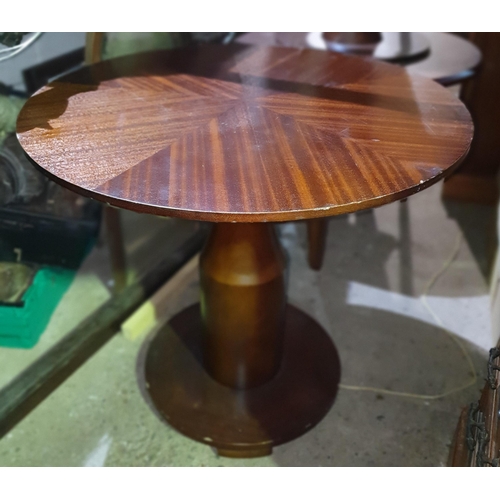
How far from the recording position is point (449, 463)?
46.2 inches

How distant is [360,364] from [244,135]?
793mm

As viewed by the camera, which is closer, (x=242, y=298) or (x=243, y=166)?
(x=243, y=166)

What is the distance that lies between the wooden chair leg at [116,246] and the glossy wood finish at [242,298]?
49 cm

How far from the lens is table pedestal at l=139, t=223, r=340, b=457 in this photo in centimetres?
109

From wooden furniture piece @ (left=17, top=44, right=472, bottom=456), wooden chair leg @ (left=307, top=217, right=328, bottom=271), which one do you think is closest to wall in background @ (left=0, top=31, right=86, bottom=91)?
wooden furniture piece @ (left=17, top=44, right=472, bottom=456)

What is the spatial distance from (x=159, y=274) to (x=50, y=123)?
795mm

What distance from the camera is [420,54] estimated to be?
1.50 meters

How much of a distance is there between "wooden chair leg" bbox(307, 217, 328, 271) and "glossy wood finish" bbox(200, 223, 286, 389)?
1.59 ft

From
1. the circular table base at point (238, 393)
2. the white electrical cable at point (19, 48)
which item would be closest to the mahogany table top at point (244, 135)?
the white electrical cable at point (19, 48)

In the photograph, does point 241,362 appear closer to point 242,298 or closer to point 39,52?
point 242,298

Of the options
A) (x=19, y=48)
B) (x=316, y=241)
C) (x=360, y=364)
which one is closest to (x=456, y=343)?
(x=360, y=364)

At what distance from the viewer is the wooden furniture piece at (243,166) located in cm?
77

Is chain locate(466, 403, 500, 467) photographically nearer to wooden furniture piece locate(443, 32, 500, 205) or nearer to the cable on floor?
the cable on floor
